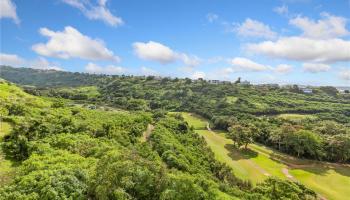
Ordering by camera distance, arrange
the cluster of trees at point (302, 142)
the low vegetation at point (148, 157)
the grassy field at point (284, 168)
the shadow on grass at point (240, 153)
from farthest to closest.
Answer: the cluster of trees at point (302, 142) → the shadow on grass at point (240, 153) → the grassy field at point (284, 168) → the low vegetation at point (148, 157)

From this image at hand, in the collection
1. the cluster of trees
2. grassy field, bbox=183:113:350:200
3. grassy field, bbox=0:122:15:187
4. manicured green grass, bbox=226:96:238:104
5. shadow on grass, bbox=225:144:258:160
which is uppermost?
manicured green grass, bbox=226:96:238:104

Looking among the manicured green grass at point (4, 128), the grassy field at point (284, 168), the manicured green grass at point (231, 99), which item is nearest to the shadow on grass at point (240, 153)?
the grassy field at point (284, 168)

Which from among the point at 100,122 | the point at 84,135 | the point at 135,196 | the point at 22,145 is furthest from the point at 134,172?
the point at 100,122

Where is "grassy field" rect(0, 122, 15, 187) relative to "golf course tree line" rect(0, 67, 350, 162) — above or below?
above

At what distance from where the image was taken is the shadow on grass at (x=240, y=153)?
86.6m

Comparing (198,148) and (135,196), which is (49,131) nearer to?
(135,196)

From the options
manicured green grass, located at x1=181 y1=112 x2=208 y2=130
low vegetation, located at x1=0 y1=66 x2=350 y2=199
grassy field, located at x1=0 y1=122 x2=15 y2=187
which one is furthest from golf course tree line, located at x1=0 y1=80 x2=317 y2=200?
manicured green grass, located at x1=181 y1=112 x2=208 y2=130

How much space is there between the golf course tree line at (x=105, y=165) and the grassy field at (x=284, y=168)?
9.03 metres

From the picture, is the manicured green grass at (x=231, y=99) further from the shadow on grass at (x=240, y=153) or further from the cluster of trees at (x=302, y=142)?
the shadow on grass at (x=240, y=153)

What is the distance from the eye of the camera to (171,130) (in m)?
92.7

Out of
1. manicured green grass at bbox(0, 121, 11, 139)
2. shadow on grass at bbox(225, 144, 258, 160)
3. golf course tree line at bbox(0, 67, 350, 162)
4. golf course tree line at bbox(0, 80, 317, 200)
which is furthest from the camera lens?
golf course tree line at bbox(0, 67, 350, 162)

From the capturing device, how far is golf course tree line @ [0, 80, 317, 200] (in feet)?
105

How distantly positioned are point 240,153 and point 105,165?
209 feet

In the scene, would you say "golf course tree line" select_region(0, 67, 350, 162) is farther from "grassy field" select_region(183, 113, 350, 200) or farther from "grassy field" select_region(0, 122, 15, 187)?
"grassy field" select_region(0, 122, 15, 187)
